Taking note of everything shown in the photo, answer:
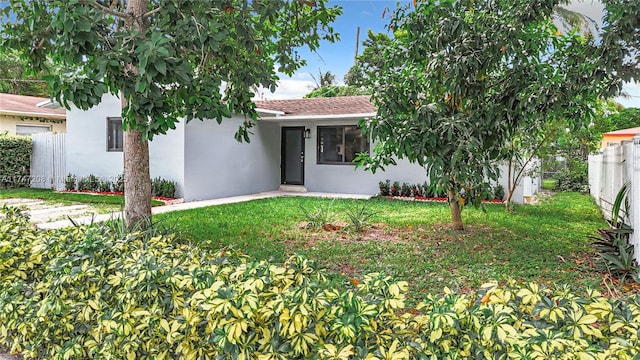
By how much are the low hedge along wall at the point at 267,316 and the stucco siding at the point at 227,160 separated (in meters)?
9.18

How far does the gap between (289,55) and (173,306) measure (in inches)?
174

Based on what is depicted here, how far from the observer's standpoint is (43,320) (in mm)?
3152

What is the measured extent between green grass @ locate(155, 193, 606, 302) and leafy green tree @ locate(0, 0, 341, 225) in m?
1.32

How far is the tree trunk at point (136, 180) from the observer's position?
18.2ft

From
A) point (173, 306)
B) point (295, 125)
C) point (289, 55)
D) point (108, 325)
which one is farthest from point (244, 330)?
point (295, 125)

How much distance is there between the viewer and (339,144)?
48.8 ft

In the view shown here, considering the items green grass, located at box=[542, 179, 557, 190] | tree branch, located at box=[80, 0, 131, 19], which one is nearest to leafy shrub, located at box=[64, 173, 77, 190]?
tree branch, located at box=[80, 0, 131, 19]

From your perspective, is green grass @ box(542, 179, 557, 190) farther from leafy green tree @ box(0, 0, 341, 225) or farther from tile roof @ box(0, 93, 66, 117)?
tile roof @ box(0, 93, 66, 117)

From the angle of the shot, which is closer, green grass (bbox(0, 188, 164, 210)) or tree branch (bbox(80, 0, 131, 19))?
tree branch (bbox(80, 0, 131, 19))

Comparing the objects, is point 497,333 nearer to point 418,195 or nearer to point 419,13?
point 419,13

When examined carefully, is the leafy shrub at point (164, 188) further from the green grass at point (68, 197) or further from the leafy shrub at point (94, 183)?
the leafy shrub at point (94, 183)

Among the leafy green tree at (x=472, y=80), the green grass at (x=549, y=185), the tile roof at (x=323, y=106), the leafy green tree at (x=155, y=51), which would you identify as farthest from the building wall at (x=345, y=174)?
the leafy green tree at (x=155, y=51)

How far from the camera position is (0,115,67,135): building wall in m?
18.5

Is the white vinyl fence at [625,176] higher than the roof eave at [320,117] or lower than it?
lower
